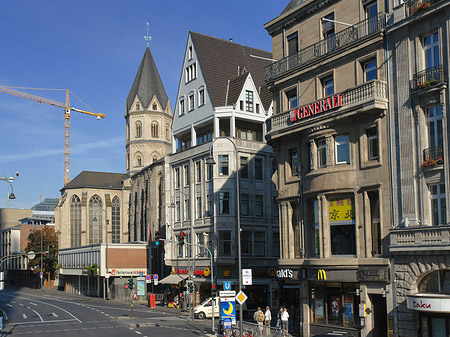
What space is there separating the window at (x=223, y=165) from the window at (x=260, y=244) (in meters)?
6.95

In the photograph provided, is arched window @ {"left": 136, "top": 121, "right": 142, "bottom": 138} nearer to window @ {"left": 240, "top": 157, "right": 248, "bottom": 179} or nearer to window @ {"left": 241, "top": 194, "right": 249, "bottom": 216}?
window @ {"left": 240, "top": 157, "right": 248, "bottom": 179}

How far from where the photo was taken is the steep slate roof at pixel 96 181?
401 ft

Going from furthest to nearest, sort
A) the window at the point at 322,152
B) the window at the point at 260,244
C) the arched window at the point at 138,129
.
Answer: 1. the arched window at the point at 138,129
2. the window at the point at 260,244
3. the window at the point at 322,152

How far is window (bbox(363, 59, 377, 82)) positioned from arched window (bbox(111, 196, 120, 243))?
94118 millimetres

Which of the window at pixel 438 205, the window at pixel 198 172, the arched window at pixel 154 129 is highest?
the arched window at pixel 154 129

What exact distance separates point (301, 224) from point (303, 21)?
12.9 metres

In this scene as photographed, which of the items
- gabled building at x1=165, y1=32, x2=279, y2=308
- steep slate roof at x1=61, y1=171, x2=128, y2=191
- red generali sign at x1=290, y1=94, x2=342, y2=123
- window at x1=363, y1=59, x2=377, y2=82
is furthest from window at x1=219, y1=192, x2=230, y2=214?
steep slate roof at x1=61, y1=171, x2=128, y2=191

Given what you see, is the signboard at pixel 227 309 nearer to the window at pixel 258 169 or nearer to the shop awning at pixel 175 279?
A: the window at pixel 258 169

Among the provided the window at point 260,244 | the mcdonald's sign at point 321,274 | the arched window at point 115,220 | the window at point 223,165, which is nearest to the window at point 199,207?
the window at point 223,165

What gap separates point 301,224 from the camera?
117ft

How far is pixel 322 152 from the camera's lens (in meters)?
33.9

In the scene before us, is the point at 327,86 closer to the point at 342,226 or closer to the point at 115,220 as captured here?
the point at 342,226

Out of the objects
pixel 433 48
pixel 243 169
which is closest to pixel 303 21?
pixel 433 48

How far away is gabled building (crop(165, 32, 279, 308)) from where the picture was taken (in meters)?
56.4
